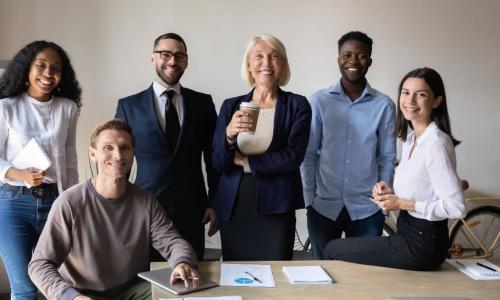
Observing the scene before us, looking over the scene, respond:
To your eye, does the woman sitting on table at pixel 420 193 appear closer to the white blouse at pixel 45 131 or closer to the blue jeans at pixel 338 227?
the blue jeans at pixel 338 227

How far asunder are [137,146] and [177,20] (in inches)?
68.3

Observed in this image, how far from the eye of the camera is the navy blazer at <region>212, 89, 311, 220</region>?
2.15 m

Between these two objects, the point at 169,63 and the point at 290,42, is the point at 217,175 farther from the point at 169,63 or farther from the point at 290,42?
the point at 290,42

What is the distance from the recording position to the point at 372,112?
8.45ft


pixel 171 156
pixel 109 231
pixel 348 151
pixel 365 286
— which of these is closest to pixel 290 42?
pixel 348 151

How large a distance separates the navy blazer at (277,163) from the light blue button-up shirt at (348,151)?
0.37 m

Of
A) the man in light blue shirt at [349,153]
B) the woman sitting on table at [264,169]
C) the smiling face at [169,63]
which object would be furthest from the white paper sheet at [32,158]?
the man in light blue shirt at [349,153]

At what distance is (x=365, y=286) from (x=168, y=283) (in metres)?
0.75

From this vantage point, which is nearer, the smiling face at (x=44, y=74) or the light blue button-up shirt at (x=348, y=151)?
the smiling face at (x=44, y=74)

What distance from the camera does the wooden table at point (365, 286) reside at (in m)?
1.67

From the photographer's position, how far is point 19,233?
2.22 metres

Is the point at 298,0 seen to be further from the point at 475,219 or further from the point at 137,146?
the point at 475,219

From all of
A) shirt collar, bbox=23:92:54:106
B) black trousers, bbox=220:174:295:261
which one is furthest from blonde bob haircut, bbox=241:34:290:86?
shirt collar, bbox=23:92:54:106

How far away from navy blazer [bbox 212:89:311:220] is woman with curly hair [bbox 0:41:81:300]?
85cm
